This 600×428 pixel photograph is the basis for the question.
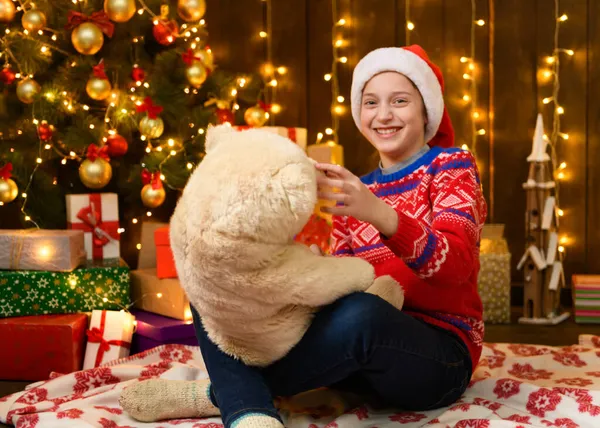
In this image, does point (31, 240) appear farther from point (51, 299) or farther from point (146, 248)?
point (146, 248)

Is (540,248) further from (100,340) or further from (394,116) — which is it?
(100,340)

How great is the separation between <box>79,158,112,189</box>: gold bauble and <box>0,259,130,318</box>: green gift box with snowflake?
0.32m

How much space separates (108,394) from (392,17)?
195cm

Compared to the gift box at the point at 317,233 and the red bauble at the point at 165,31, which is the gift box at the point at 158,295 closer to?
the gift box at the point at 317,233

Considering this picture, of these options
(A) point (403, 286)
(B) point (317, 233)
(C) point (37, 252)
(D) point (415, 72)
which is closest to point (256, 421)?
(A) point (403, 286)

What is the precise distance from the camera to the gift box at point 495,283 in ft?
8.70

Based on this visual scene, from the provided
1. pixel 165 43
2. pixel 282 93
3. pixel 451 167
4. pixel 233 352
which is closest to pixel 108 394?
pixel 233 352

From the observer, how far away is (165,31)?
102 inches

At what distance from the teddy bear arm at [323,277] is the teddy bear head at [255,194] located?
0.06 meters

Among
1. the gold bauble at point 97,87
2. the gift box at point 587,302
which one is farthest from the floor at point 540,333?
the gold bauble at point 97,87

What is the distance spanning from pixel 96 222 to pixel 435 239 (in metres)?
1.46

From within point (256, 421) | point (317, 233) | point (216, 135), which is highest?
point (216, 135)

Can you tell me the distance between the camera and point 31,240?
2.17 meters

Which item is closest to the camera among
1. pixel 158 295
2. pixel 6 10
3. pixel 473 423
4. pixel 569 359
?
pixel 473 423
